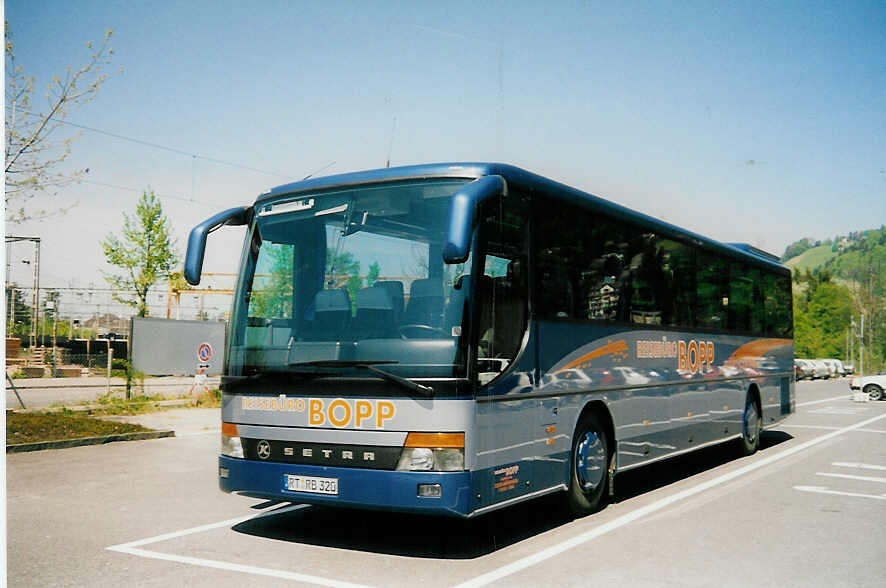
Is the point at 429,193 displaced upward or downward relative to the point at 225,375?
upward

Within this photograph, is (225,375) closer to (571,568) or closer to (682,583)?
(571,568)

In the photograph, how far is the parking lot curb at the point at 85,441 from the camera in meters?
13.1

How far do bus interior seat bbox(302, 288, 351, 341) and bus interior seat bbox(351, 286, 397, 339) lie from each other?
12cm

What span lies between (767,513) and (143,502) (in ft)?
21.3

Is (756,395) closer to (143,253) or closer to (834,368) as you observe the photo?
(143,253)

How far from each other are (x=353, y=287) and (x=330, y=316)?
30cm

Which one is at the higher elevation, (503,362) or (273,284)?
(273,284)

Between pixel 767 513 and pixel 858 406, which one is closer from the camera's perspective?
pixel 767 513

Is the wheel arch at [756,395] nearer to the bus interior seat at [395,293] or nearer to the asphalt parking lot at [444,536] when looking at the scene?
the asphalt parking lot at [444,536]

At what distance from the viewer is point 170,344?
73.8ft

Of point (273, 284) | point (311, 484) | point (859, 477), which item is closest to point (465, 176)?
point (273, 284)

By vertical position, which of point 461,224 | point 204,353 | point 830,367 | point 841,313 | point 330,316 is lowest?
point 830,367

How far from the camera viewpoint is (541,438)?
7.72 meters

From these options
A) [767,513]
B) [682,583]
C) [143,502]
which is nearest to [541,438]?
[682,583]
